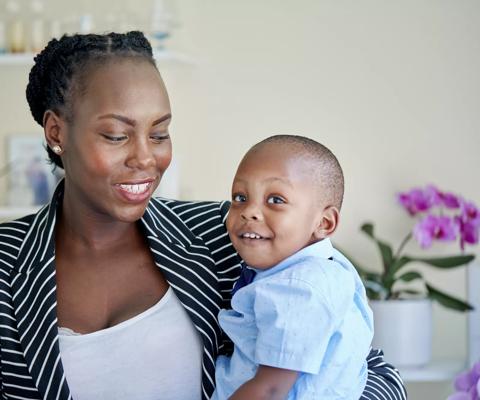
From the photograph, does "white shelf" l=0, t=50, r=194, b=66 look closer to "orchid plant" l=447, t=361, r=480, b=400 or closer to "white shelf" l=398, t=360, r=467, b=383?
"white shelf" l=398, t=360, r=467, b=383

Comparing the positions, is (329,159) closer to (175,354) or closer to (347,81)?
(175,354)

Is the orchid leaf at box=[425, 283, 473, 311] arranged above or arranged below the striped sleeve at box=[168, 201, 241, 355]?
below

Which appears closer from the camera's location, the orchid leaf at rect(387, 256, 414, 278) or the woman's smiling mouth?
the woman's smiling mouth

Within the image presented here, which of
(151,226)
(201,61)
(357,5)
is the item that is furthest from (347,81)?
(151,226)

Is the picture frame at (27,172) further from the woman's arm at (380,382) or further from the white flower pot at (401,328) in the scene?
the woman's arm at (380,382)

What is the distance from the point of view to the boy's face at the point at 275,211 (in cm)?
154

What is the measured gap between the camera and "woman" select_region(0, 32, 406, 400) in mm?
1700

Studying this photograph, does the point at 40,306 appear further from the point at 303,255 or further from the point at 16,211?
the point at 16,211

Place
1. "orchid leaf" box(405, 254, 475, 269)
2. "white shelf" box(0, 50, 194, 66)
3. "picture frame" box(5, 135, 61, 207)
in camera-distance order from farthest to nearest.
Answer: "picture frame" box(5, 135, 61, 207) < "white shelf" box(0, 50, 194, 66) < "orchid leaf" box(405, 254, 475, 269)

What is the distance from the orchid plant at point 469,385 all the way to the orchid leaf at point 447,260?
6.97 feet

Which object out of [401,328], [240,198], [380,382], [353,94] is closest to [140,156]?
[240,198]

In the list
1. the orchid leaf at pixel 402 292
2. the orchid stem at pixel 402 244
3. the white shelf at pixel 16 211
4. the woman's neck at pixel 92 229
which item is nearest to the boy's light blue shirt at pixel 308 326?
the woman's neck at pixel 92 229

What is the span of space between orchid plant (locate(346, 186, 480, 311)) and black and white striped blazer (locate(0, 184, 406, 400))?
1.86m


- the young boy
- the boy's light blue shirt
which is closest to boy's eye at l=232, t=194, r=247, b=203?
the young boy
